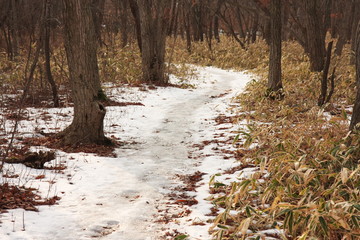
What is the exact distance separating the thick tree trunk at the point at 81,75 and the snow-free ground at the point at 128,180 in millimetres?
587

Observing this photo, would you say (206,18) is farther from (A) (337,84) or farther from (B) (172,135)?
(B) (172,135)

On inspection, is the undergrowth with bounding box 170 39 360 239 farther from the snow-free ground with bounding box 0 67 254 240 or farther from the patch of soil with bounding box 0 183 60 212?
the patch of soil with bounding box 0 183 60 212

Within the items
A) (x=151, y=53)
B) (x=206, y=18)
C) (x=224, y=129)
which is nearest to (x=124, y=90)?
(x=151, y=53)

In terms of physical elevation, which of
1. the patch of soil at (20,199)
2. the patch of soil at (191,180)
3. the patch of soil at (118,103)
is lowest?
the patch of soil at (191,180)

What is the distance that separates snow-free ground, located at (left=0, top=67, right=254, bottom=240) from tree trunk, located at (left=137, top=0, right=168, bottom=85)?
12.8 feet

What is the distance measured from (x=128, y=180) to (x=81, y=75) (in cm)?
232

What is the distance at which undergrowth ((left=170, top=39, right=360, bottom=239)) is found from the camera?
10.5 feet

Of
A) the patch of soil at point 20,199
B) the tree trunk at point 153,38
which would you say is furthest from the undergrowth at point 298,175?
the tree trunk at point 153,38

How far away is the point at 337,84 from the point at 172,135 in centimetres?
522

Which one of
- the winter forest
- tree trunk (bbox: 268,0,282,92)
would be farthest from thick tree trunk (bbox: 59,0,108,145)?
tree trunk (bbox: 268,0,282,92)

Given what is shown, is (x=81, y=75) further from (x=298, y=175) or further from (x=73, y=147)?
(x=298, y=175)

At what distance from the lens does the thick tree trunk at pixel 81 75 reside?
20.4ft

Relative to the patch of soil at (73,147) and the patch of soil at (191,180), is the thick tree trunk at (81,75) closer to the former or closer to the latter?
the patch of soil at (73,147)

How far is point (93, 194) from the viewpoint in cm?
462
